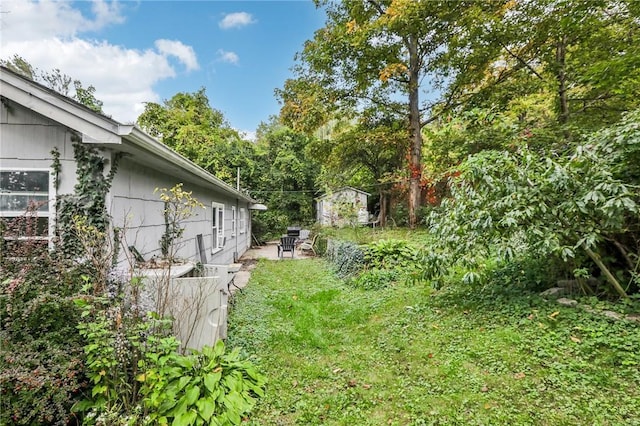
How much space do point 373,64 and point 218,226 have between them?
9107 mm

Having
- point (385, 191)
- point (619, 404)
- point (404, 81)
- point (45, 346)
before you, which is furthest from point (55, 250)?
point (385, 191)

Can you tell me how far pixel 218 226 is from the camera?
31.7 feet

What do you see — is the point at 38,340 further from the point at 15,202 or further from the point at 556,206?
the point at 556,206

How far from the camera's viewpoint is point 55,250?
339 centimetres

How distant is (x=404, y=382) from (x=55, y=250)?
161 inches

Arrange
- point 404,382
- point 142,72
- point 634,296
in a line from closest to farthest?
1. point 404,382
2. point 634,296
3. point 142,72

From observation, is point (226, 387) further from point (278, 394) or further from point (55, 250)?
point (55, 250)

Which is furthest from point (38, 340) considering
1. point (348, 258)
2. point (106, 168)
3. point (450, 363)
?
point (348, 258)

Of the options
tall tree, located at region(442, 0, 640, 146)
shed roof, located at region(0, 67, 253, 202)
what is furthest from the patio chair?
shed roof, located at region(0, 67, 253, 202)

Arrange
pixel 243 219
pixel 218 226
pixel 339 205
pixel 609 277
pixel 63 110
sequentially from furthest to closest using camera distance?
pixel 339 205, pixel 243 219, pixel 218 226, pixel 609 277, pixel 63 110

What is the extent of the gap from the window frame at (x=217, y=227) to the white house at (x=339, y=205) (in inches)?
261

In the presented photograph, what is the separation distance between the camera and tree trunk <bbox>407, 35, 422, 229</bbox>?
12406mm

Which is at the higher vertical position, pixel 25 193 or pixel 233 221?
pixel 25 193

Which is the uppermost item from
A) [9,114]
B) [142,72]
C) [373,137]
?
[142,72]
